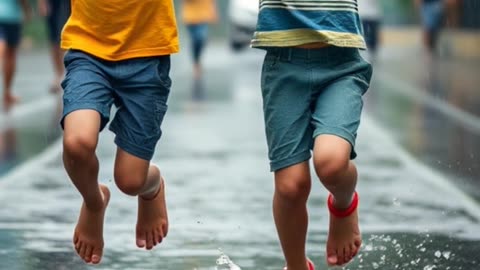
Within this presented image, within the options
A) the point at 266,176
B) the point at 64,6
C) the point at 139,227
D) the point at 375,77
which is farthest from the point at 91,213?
the point at 375,77

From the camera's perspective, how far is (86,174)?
605 cm

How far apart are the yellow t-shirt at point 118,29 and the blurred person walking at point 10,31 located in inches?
400

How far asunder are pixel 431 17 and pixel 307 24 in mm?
21549

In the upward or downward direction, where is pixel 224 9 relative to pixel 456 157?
downward

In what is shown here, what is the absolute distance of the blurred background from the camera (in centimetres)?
702

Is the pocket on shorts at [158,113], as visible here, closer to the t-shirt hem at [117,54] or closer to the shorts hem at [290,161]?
the t-shirt hem at [117,54]

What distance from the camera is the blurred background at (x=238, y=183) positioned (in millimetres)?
7020

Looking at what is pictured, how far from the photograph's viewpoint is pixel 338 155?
18.7 ft

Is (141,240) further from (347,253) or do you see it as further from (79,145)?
(347,253)

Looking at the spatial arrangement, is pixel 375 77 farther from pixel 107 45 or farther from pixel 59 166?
pixel 107 45

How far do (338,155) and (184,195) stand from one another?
361cm

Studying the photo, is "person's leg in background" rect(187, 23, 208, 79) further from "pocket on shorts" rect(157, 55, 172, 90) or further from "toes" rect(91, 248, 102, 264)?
"toes" rect(91, 248, 102, 264)

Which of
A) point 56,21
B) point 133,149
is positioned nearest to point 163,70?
point 133,149

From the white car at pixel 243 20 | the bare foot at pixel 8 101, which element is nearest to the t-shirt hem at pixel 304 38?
the bare foot at pixel 8 101
